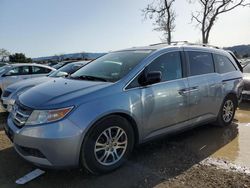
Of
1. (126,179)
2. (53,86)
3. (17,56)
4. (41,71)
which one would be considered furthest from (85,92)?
(17,56)

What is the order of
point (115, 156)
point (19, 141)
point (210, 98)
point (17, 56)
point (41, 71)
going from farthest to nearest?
point (17, 56)
point (41, 71)
point (210, 98)
point (115, 156)
point (19, 141)

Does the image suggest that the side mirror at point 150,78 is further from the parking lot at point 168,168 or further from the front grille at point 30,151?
the front grille at point 30,151

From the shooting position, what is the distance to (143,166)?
4066mm

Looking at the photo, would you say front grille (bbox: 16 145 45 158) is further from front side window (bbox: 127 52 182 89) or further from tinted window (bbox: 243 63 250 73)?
tinted window (bbox: 243 63 250 73)

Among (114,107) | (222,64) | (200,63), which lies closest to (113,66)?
(114,107)

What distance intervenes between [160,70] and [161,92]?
42 cm

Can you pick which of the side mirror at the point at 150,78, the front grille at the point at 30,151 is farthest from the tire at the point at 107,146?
the side mirror at the point at 150,78

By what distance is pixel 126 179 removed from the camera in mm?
3664

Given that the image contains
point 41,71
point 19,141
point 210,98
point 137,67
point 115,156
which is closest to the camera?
point 19,141

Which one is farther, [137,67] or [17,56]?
[17,56]

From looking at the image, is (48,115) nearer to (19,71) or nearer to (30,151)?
(30,151)

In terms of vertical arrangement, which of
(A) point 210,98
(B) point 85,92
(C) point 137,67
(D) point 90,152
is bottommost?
(D) point 90,152

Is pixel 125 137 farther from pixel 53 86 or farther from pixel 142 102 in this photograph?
pixel 53 86

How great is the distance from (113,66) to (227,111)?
2.88 metres
